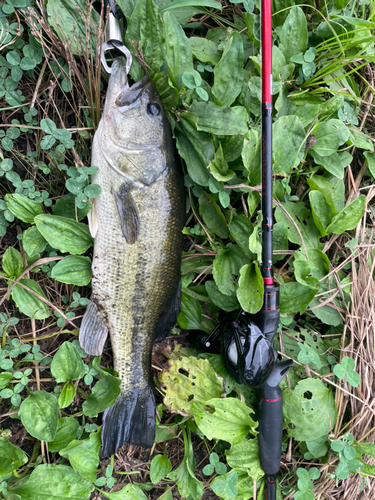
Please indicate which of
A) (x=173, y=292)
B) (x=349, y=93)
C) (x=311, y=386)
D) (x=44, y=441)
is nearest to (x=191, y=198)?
(x=173, y=292)

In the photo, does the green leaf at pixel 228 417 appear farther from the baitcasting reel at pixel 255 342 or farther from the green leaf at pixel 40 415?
the green leaf at pixel 40 415

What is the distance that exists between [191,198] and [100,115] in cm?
76

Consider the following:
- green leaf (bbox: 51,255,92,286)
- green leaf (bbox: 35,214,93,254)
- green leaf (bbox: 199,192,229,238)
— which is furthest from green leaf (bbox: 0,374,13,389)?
green leaf (bbox: 199,192,229,238)

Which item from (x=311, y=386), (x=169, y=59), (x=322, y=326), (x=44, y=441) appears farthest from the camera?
(x=322, y=326)

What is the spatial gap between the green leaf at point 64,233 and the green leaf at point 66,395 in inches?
32.2

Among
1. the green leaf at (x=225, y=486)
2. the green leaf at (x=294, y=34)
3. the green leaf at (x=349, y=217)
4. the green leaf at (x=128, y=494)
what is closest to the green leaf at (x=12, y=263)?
the green leaf at (x=128, y=494)

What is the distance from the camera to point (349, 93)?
2.31 meters

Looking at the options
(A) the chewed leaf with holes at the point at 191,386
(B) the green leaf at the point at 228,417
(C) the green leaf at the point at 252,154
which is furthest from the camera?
(A) the chewed leaf with holes at the point at 191,386

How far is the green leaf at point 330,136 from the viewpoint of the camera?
7.22 ft

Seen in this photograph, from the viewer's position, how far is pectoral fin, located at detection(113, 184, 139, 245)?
193cm

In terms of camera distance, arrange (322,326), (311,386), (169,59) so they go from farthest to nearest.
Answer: (322,326), (311,386), (169,59)

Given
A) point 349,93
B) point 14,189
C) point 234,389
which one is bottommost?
point 234,389

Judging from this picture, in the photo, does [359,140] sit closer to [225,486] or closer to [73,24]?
[73,24]

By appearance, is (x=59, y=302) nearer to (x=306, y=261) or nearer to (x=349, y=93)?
(x=306, y=261)
